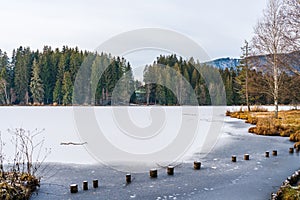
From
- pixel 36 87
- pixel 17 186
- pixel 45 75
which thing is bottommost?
pixel 17 186

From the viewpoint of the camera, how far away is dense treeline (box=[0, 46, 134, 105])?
48.4m

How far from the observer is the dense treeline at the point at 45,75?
48.4m

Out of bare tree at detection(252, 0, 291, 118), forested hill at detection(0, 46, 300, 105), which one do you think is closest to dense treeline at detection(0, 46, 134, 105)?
forested hill at detection(0, 46, 300, 105)

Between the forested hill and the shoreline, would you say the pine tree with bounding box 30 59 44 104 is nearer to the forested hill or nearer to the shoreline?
the forested hill

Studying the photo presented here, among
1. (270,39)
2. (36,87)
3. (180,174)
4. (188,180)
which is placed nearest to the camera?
(188,180)

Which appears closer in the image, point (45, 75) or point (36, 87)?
point (36, 87)

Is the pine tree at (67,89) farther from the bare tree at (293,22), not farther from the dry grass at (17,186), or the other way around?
the dry grass at (17,186)

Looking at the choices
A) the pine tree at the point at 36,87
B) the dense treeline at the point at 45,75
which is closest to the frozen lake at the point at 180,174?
the dense treeline at the point at 45,75

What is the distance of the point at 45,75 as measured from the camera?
172ft

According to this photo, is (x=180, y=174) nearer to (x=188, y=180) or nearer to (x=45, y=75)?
(x=188, y=180)

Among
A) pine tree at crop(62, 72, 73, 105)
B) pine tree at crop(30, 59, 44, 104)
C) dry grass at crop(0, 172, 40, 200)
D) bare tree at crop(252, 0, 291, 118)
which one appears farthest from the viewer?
pine tree at crop(30, 59, 44, 104)

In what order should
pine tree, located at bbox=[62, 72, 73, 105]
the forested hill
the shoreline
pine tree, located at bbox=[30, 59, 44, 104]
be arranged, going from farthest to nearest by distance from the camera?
pine tree, located at bbox=[30, 59, 44, 104]
pine tree, located at bbox=[62, 72, 73, 105]
the forested hill
the shoreline

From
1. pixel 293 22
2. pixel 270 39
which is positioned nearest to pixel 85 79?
pixel 270 39

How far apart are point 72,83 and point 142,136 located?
39173 mm
